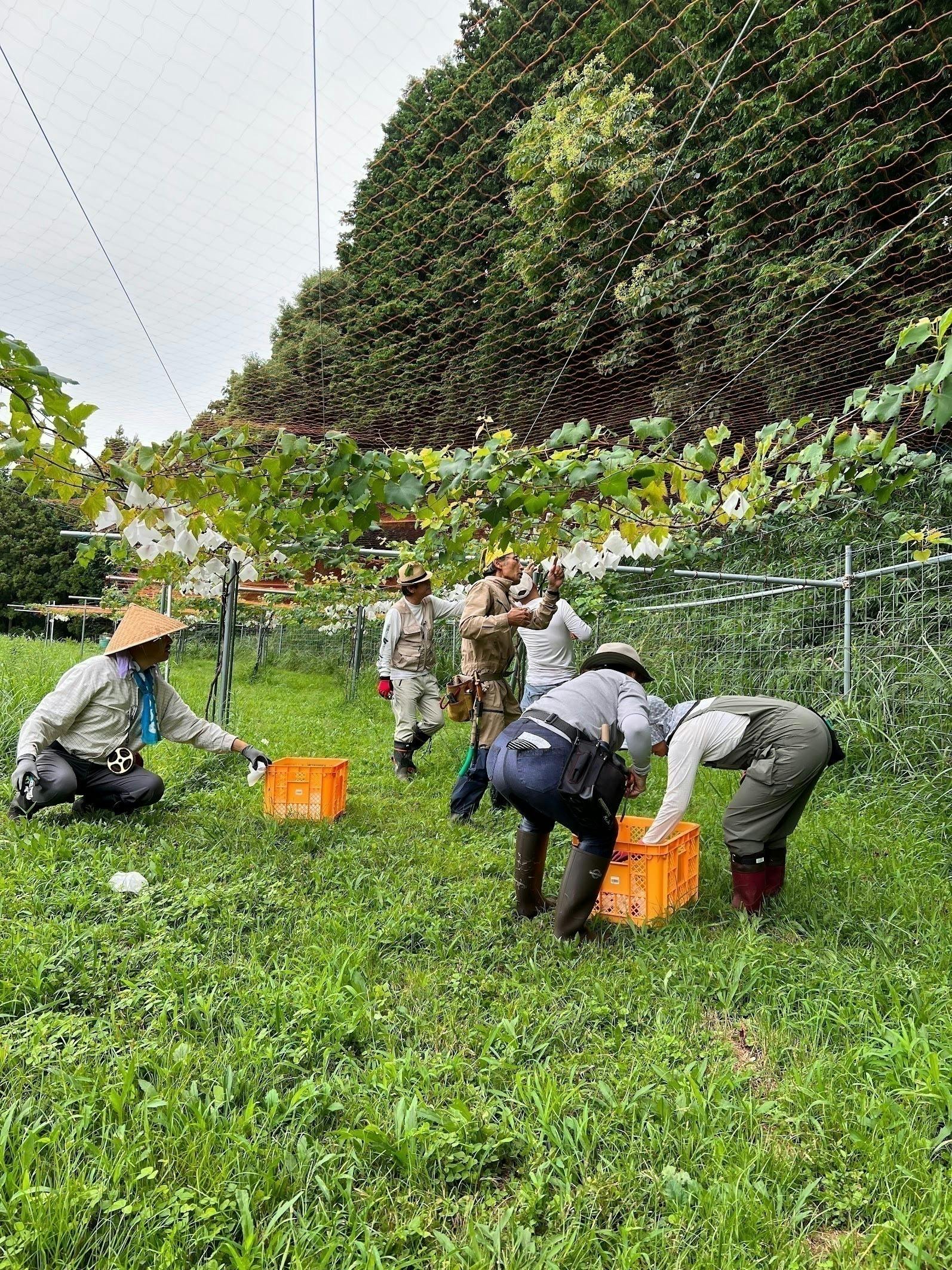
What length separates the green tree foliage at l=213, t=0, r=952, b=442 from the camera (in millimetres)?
4258

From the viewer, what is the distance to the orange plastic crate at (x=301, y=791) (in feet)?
14.7

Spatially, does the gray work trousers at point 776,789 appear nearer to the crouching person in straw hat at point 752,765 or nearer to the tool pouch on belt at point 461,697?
the crouching person in straw hat at point 752,765

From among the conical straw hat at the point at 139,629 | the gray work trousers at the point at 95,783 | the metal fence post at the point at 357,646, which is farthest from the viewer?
the metal fence post at the point at 357,646

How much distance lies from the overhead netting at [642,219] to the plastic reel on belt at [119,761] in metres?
3.70

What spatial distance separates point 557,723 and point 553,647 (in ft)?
6.79

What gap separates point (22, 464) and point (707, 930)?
10.4ft

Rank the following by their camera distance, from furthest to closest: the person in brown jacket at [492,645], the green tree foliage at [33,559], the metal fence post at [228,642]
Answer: the green tree foliage at [33,559]
the metal fence post at [228,642]
the person in brown jacket at [492,645]

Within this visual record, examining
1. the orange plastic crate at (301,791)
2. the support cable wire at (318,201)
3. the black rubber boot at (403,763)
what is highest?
the support cable wire at (318,201)

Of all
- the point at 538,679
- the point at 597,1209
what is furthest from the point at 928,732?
the point at 597,1209

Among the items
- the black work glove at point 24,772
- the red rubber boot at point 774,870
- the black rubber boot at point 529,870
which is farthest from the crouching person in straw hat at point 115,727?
the red rubber boot at point 774,870

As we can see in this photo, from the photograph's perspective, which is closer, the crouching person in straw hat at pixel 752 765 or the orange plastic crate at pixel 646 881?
the orange plastic crate at pixel 646 881

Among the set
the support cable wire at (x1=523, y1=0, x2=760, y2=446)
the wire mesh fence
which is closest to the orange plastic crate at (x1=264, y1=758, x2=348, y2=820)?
the support cable wire at (x1=523, y1=0, x2=760, y2=446)

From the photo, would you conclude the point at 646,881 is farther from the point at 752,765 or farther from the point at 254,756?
the point at 254,756

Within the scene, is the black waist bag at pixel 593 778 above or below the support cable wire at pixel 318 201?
below
